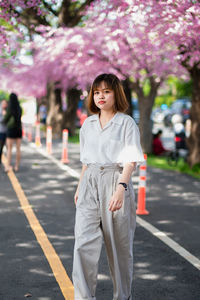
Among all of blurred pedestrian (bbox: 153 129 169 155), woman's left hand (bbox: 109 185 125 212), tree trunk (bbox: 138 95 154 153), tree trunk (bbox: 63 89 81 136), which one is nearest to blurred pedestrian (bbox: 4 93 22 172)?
blurred pedestrian (bbox: 153 129 169 155)

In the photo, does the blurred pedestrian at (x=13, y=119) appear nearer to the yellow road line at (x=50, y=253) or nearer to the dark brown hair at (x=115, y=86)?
the yellow road line at (x=50, y=253)

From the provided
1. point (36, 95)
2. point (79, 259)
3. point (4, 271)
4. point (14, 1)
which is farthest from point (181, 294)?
point (36, 95)

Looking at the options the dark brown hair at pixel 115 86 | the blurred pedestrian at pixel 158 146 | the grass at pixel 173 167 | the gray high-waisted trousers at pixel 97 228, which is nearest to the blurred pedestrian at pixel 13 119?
the grass at pixel 173 167

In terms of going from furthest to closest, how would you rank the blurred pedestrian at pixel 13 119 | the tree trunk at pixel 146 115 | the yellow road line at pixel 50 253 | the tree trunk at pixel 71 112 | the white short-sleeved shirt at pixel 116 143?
the tree trunk at pixel 71 112, the tree trunk at pixel 146 115, the blurred pedestrian at pixel 13 119, the yellow road line at pixel 50 253, the white short-sleeved shirt at pixel 116 143

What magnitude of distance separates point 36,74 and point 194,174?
1803cm

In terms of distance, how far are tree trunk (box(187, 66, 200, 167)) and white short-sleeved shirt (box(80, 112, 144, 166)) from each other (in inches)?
459

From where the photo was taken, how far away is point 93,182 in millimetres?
4273

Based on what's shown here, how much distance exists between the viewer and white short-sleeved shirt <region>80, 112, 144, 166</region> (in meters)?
4.24

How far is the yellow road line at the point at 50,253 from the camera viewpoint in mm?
5074

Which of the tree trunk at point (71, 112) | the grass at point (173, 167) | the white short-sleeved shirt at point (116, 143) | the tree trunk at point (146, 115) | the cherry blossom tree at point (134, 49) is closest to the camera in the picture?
the white short-sleeved shirt at point (116, 143)

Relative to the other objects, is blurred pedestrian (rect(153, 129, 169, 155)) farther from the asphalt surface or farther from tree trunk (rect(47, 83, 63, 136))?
tree trunk (rect(47, 83, 63, 136))

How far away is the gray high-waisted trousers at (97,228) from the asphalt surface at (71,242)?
2.18 ft

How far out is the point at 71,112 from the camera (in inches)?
1267

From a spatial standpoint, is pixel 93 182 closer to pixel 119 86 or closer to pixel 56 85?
pixel 119 86
